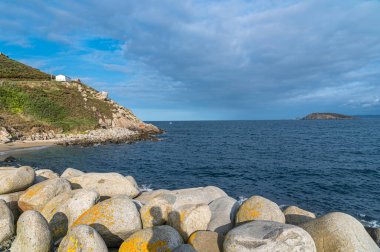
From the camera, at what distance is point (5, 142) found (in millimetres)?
48406

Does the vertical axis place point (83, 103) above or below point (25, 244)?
above

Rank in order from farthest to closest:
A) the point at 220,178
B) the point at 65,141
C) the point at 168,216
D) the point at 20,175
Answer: the point at 65,141 → the point at 220,178 → the point at 20,175 → the point at 168,216

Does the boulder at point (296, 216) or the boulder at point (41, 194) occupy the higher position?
the boulder at point (41, 194)

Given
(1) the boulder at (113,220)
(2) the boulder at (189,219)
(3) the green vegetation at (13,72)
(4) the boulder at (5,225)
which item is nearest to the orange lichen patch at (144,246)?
(1) the boulder at (113,220)

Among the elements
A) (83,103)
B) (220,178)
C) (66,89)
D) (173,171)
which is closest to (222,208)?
(220,178)

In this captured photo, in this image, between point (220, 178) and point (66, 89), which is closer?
point (220, 178)

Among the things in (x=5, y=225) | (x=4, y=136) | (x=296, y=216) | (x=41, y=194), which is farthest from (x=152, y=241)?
(x=4, y=136)

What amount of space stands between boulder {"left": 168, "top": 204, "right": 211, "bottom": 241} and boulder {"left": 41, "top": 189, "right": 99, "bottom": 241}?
3.33 m

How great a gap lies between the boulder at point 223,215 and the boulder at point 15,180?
8.79m

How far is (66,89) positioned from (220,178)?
2895 inches

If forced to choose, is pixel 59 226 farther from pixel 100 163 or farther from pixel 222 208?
pixel 100 163

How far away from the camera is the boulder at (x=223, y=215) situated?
32.3 feet

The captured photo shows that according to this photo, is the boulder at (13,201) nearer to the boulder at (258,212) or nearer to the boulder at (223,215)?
the boulder at (223,215)

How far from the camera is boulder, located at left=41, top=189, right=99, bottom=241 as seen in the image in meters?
9.95
